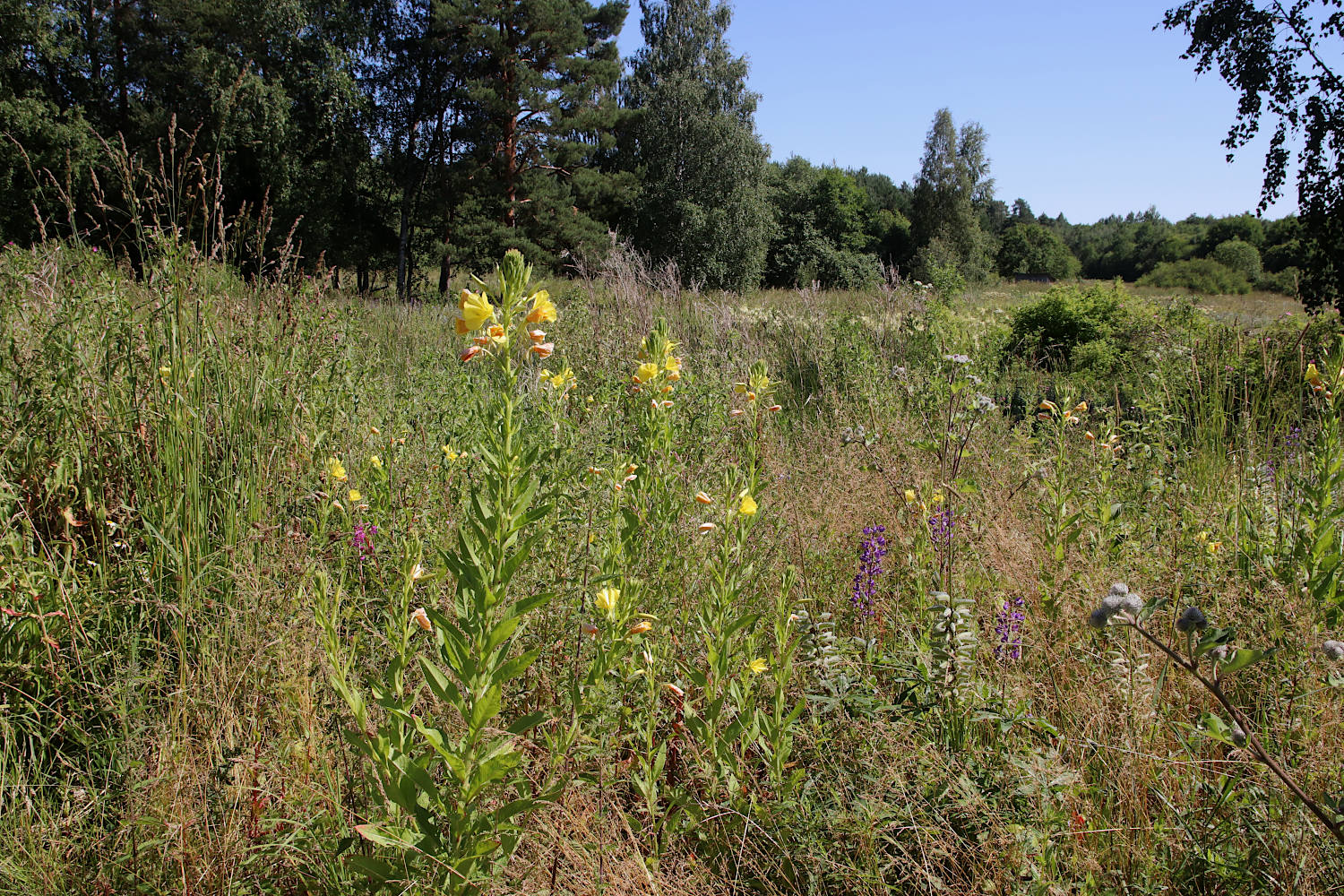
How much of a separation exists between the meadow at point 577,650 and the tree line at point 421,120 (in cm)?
1111

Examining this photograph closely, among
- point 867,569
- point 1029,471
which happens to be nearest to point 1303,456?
point 1029,471

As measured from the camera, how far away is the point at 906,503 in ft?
8.42

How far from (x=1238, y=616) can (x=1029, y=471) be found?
0.96 metres

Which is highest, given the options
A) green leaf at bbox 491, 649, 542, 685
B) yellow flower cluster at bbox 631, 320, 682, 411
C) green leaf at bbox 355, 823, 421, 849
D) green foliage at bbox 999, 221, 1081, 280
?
green foliage at bbox 999, 221, 1081, 280

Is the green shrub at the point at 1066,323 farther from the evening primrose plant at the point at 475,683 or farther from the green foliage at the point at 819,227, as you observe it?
the green foliage at the point at 819,227

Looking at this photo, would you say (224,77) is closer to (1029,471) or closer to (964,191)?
(1029,471)

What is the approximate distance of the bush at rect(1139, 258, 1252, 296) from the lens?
109ft

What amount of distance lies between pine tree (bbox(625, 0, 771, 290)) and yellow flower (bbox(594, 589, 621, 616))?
971 inches

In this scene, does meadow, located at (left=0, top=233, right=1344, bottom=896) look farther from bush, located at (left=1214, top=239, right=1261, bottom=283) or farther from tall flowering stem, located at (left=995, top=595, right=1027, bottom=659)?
bush, located at (left=1214, top=239, right=1261, bottom=283)

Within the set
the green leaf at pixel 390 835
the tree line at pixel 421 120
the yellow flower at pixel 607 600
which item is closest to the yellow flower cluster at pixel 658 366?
the yellow flower at pixel 607 600

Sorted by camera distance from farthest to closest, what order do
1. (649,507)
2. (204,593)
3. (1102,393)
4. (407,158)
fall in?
1. (407,158)
2. (1102,393)
3. (649,507)
4. (204,593)

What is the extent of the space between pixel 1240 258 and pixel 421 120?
4491cm

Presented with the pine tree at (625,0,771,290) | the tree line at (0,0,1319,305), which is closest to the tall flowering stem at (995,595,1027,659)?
the tree line at (0,0,1319,305)

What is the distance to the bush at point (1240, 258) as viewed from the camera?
125 feet
